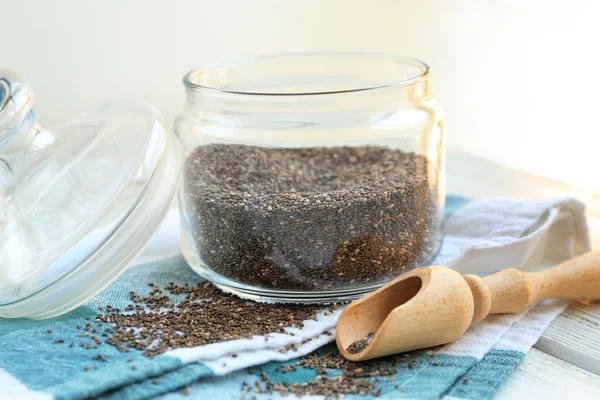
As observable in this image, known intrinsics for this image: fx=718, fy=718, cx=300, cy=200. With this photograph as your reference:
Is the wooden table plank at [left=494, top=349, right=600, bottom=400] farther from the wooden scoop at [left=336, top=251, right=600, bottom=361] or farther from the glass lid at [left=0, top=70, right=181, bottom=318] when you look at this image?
the glass lid at [left=0, top=70, right=181, bottom=318]

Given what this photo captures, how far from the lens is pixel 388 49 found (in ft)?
6.19

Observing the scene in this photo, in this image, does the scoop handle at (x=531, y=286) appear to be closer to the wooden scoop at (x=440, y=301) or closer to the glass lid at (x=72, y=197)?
the wooden scoop at (x=440, y=301)

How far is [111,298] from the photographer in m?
1.18

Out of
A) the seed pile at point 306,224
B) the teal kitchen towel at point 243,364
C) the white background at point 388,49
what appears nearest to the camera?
the teal kitchen towel at point 243,364

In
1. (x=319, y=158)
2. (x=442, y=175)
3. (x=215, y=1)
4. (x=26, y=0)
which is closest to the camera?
(x=442, y=175)

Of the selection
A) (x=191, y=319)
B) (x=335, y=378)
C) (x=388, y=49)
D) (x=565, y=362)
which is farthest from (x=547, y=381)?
(x=388, y=49)

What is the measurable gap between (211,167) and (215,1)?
0.69 m

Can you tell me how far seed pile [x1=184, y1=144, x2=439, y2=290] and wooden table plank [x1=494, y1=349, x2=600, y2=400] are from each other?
10.4 inches

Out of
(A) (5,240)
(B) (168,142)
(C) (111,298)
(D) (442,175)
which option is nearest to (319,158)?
(D) (442,175)

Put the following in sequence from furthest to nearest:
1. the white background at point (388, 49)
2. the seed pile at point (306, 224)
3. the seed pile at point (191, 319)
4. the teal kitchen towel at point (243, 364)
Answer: the white background at point (388, 49) < the seed pile at point (306, 224) < the seed pile at point (191, 319) < the teal kitchen towel at point (243, 364)

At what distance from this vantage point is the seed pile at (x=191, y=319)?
1.00 metres

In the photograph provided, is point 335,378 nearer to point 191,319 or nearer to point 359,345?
point 359,345

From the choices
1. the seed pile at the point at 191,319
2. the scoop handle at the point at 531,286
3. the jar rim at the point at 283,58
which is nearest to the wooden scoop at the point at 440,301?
the scoop handle at the point at 531,286

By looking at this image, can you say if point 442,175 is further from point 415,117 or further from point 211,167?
point 211,167
